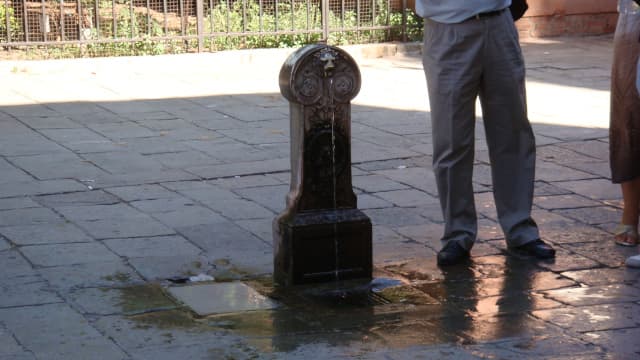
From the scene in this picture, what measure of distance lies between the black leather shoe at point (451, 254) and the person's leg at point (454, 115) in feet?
0.08

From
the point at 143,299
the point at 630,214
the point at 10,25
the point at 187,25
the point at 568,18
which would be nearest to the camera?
the point at 143,299

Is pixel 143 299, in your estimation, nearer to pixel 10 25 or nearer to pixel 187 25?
pixel 10 25

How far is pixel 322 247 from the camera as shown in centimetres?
516

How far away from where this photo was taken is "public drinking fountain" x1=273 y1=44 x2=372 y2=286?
16.6 ft

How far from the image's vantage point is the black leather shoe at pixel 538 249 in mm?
5543

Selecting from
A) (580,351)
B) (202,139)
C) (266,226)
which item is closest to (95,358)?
(580,351)

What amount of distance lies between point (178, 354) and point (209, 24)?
10.2 meters

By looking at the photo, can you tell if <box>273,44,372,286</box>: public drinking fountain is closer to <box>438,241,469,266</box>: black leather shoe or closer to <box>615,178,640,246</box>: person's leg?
<box>438,241,469,266</box>: black leather shoe

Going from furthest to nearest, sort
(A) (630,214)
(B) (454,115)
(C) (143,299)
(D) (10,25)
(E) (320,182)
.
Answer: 1. (D) (10,25)
2. (A) (630,214)
3. (B) (454,115)
4. (E) (320,182)
5. (C) (143,299)

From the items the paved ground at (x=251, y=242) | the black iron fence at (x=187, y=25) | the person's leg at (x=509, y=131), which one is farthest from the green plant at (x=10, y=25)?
the person's leg at (x=509, y=131)

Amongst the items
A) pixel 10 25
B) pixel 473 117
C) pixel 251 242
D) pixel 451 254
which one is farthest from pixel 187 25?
pixel 451 254

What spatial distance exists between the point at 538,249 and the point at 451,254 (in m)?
0.43

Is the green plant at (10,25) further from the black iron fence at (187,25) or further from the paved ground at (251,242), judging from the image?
the paved ground at (251,242)

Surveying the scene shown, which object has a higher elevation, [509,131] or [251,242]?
[509,131]
